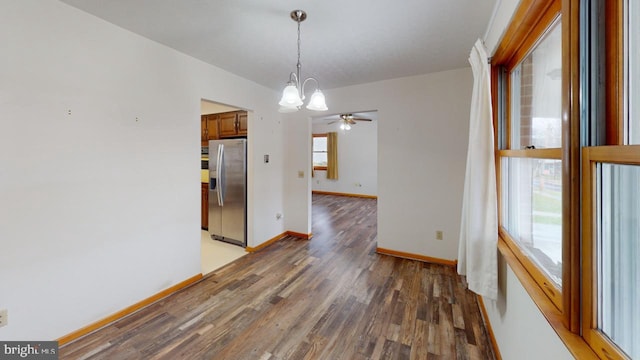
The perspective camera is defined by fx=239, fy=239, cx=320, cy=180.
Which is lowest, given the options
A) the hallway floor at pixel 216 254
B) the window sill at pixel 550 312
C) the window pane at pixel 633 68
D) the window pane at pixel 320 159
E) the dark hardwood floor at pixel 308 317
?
the dark hardwood floor at pixel 308 317

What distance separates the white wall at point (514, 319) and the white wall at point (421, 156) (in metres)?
1.11

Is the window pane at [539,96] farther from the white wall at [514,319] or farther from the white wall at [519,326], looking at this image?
the white wall at [519,326]

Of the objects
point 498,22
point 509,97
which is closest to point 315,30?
point 498,22

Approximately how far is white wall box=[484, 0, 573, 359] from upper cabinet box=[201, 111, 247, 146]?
3.17 m

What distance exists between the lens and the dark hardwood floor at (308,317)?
175 centimetres

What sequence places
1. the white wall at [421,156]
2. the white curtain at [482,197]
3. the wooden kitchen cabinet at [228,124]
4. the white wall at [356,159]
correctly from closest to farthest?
the white curtain at [482,197] < the white wall at [421,156] < the wooden kitchen cabinet at [228,124] < the white wall at [356,159]

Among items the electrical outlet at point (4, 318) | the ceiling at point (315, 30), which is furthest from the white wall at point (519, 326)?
the electrical outlet at point (4, 318)

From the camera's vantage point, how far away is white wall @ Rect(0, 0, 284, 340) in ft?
5.29

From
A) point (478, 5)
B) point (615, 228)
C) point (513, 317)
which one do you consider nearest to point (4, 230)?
point (615, 228)

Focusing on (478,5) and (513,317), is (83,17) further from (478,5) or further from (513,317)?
(513,317)

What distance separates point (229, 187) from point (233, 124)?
1.02 meters

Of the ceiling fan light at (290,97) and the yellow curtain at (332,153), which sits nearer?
the ceiling fan light at (290,97)

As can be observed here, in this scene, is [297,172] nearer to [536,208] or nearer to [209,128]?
[209,128]

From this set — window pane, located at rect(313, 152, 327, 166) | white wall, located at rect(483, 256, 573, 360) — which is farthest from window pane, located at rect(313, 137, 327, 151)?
white wall, located at rect(483, 256, 573, 360)
